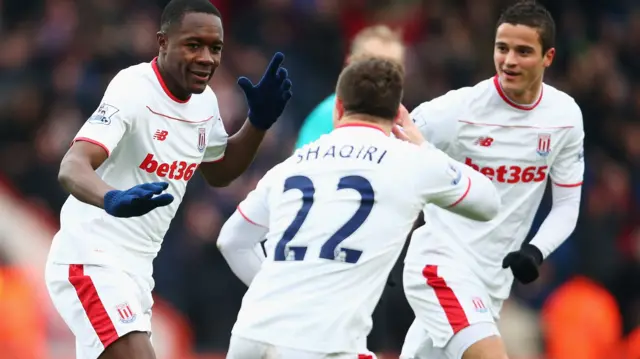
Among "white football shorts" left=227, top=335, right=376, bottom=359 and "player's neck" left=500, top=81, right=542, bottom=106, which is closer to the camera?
"white football shorts" left=227, top=335, right=376, bottom=359

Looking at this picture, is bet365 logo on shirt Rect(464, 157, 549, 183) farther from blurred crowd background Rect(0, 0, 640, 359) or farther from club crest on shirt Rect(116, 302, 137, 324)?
blurred crowd background Rect(0, 0, 640, 359)

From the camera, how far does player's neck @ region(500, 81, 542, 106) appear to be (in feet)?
24.5

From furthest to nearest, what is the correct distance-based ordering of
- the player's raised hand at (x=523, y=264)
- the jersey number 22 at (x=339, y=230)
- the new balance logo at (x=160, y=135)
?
the player's raised hand at (x=523, y=264)
the new balance logo at (x=160, y=135)
the jersey number 22 at (x=339, y=230)

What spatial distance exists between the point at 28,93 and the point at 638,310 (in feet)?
21.3

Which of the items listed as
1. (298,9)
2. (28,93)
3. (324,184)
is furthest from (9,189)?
(324,184)

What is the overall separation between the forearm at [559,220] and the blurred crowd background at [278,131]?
381 centimetres

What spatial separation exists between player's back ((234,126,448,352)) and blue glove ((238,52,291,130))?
1.39m

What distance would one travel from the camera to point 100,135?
19.9 ft

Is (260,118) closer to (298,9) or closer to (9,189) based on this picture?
(9,189)

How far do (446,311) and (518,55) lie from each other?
A: 1497mm

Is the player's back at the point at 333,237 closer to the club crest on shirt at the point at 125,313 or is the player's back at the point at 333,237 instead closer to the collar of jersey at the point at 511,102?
the club crest on shirt at the point at 125,313

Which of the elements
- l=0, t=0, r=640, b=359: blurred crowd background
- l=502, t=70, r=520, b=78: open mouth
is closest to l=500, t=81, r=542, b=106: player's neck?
l=502, t=70, r=520, b=78: open mouth

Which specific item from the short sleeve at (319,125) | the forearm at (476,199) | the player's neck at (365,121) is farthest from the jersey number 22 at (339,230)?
the short sleeve at (319,125)

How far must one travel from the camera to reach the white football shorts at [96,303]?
6133 millimetres
